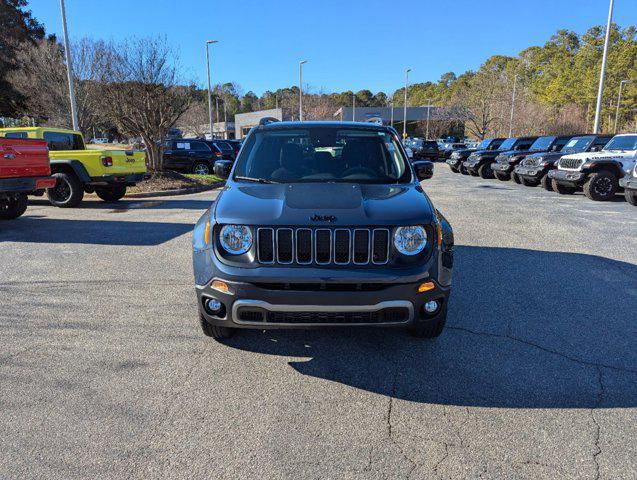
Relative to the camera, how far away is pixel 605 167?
42.0 ft

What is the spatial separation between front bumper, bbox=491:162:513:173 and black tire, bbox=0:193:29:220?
1632 cm

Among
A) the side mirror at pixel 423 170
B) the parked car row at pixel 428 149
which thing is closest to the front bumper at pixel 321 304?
the side mirror at pixel 423 170

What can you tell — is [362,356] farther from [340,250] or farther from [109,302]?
[109,302]

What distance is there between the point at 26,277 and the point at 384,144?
175 inches

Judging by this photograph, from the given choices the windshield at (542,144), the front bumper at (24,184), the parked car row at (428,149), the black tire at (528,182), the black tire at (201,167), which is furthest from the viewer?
the parked car row at (428,149)

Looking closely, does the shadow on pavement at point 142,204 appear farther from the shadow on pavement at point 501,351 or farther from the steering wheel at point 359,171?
the shadow on pavement at point 501,351

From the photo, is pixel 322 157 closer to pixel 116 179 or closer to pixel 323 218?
pixel 323 218

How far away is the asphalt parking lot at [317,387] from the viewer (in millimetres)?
2438

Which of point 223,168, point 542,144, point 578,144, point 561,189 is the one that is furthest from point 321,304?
point 542,144

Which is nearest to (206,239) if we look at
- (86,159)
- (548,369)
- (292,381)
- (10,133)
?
(292,381)

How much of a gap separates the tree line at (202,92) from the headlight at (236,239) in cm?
1404

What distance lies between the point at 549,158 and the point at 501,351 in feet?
47.1

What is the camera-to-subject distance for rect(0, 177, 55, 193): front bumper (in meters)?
8.22

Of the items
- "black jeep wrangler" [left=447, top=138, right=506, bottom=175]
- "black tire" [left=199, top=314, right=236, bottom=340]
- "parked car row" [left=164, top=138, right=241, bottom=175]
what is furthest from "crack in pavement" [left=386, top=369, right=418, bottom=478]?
"black jeep wrangler" [left=447, top=138, right=506, bottom=175]
